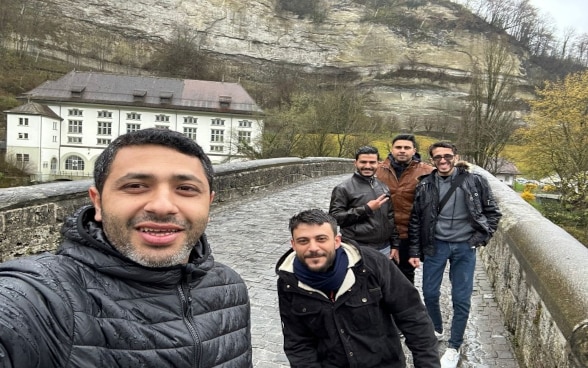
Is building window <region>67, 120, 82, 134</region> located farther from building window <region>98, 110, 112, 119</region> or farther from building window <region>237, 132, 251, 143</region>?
building window <region>237, 132, 251, 143</region>

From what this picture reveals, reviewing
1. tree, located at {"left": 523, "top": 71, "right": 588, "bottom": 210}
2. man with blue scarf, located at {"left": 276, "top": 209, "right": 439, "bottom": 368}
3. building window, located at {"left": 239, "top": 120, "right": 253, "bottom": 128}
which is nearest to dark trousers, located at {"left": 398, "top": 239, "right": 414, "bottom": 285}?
man with blue scarf, located at {"left": 276, "top": 209, "right": 439, "bottom": 368}

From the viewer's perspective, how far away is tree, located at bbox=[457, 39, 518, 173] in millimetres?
26312

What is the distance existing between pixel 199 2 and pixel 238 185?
74.5 meters

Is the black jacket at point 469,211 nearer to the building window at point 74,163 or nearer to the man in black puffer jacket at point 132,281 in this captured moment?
the man in black puffer jacket at point 132,281

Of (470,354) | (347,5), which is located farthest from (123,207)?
(347,5)

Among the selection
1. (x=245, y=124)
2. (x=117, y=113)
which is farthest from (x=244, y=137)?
(x=117, y=113)

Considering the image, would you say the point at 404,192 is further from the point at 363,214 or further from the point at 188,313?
the point at 188,313

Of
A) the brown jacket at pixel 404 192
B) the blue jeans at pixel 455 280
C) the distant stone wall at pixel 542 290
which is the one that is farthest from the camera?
the brown jacket at pixel 404 192

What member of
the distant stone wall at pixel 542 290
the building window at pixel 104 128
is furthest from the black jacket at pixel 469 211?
the building window at pixel 104 128

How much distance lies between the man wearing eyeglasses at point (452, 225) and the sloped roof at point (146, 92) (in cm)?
4665

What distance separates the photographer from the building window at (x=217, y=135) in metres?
50.5

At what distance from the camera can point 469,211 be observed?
3.67 m

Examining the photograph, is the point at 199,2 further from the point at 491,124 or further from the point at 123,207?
the point at 123,207

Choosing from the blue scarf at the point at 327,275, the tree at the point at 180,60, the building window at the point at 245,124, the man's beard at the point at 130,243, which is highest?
the tree at the point at 180,60
